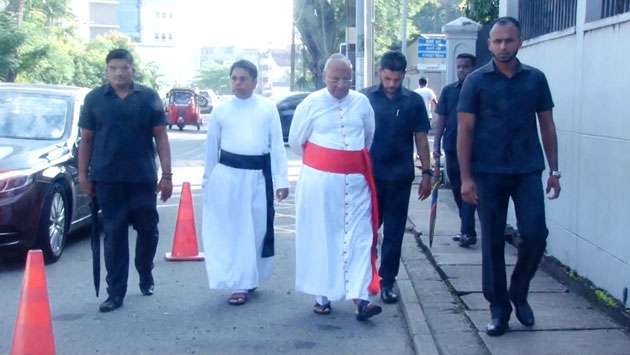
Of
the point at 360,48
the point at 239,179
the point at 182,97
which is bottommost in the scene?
the point at 182,97

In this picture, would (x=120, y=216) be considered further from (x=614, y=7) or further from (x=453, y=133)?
(x=614, y=7)

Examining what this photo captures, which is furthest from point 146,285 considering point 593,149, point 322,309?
point 593,149

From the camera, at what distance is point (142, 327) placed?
6.80 meters

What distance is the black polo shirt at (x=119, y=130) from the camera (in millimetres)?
7223

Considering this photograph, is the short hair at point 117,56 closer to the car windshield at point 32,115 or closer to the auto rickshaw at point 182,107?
the car windshield at point 32,115

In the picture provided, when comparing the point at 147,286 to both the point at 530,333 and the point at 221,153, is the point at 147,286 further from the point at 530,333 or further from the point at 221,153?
the point at 530,333

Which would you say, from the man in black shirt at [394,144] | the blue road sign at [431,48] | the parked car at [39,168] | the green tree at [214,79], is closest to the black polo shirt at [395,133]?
the man in black shirt at [394,144]

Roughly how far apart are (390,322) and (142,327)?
1731 millimetres

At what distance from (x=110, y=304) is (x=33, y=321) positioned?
1.74 metres

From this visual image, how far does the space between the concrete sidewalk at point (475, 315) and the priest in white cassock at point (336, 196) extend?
54 centimetres

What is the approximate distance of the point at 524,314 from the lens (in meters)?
6.40

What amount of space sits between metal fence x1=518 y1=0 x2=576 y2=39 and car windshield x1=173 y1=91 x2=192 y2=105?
2939cm

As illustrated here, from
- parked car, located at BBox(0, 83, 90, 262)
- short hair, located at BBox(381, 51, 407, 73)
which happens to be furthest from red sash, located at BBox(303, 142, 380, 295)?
parked car, located at BBox(0, 83, 90, 262)

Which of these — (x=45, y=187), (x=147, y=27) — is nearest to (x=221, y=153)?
(x=45, y=187)
